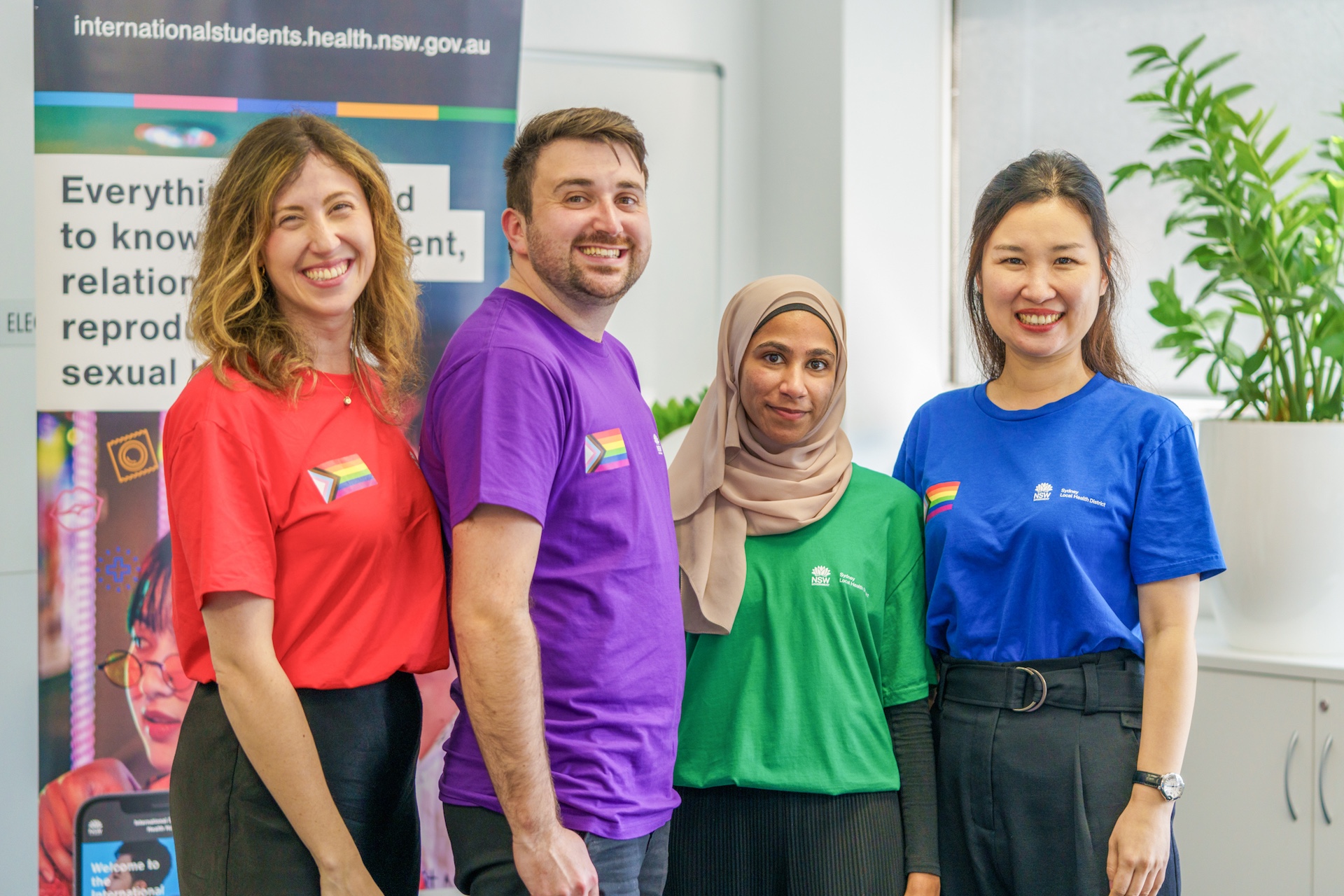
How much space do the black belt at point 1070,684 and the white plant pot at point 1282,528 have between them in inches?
38.5

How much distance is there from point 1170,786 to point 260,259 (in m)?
1.46

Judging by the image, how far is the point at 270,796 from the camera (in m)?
1.31

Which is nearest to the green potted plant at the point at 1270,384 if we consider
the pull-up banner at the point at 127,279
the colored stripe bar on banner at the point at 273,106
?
the colored stripe bar on banner at the point at 273,106

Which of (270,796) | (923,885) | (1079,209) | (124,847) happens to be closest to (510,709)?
(270,796)

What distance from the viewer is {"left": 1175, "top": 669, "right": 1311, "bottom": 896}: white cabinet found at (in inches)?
90.7

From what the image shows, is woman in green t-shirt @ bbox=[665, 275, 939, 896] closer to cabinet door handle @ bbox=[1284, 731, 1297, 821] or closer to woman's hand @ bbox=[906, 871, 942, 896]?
woman's hand @ bbox=[906, 871, 942, 896]

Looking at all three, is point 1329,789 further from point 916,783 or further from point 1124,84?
point 1124,84

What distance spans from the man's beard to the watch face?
104cm

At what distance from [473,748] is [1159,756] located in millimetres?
983

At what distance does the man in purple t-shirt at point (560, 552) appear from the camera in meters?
1.31

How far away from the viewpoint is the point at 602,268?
1482 millimetres

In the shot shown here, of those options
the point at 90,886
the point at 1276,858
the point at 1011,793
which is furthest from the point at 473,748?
the point at 1276,858

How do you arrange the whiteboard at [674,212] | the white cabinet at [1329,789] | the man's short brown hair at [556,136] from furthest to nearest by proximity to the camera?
the whiteboard at [674,212] < the white cabinet at [1329,789] < the man's short brown hair at [556,136]

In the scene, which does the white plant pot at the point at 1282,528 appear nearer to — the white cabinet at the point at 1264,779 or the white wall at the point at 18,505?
the white cabinet at the point at 1264,779
